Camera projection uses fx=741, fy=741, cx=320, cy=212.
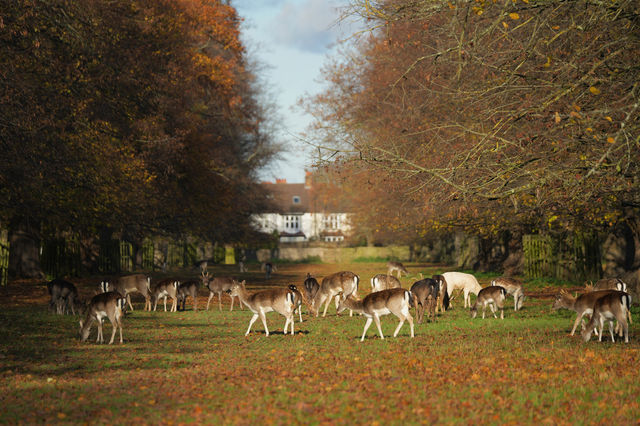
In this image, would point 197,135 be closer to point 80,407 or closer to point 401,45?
point 401,45

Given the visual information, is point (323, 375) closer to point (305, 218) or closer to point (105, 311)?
point (105, 311)

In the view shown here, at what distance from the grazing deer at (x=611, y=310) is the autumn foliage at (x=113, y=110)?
49.2 feet

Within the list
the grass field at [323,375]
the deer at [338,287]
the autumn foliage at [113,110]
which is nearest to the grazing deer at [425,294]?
the grass field at [323,375]

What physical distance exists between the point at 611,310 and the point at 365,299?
183 inches

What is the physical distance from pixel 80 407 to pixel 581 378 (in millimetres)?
6862

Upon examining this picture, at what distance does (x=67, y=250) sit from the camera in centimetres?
3731

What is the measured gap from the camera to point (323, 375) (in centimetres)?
1116

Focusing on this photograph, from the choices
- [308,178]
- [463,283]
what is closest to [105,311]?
[463,283]

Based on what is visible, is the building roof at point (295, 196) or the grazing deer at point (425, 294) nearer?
the grazing deer at point (425, 294)

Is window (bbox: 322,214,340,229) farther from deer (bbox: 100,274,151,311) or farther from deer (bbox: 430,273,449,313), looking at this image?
deer (bbox: 430,273,449,313)

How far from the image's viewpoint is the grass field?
342 inches

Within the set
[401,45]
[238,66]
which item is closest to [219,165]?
[238,66]

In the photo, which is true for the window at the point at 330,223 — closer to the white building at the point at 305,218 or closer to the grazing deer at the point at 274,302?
the white building at the point at 305,218

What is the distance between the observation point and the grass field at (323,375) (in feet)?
28.5
